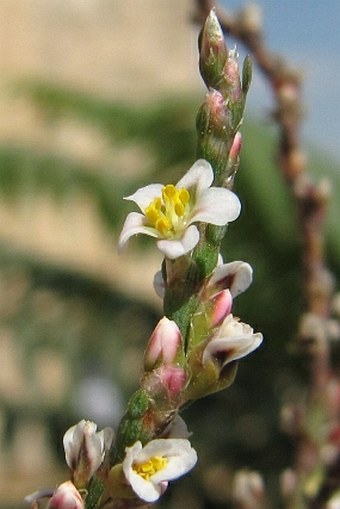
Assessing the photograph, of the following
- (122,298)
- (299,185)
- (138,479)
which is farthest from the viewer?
(122,298)

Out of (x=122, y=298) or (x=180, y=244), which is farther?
(x=122, y=298)

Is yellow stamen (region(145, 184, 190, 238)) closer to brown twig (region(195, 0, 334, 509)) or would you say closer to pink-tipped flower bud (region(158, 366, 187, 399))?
pink-tipped flower bud (region(158, 366, 187, 399))

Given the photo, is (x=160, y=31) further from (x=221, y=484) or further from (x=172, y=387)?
(x=172, y=387)

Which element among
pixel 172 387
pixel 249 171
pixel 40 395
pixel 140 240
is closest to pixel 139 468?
pixel 172 387

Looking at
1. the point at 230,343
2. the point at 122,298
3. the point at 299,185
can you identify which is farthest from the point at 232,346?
the point at 122,298

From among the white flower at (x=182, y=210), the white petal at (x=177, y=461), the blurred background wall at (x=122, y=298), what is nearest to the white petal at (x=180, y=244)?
the white flower at (x=182, y=210)

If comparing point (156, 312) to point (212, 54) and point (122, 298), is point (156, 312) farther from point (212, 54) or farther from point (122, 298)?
point (212, 54)

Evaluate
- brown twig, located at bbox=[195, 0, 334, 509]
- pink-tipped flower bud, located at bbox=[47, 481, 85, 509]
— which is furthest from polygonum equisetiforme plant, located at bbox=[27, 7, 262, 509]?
brown twig, located at bbox=[195, 0, 334, 509]
